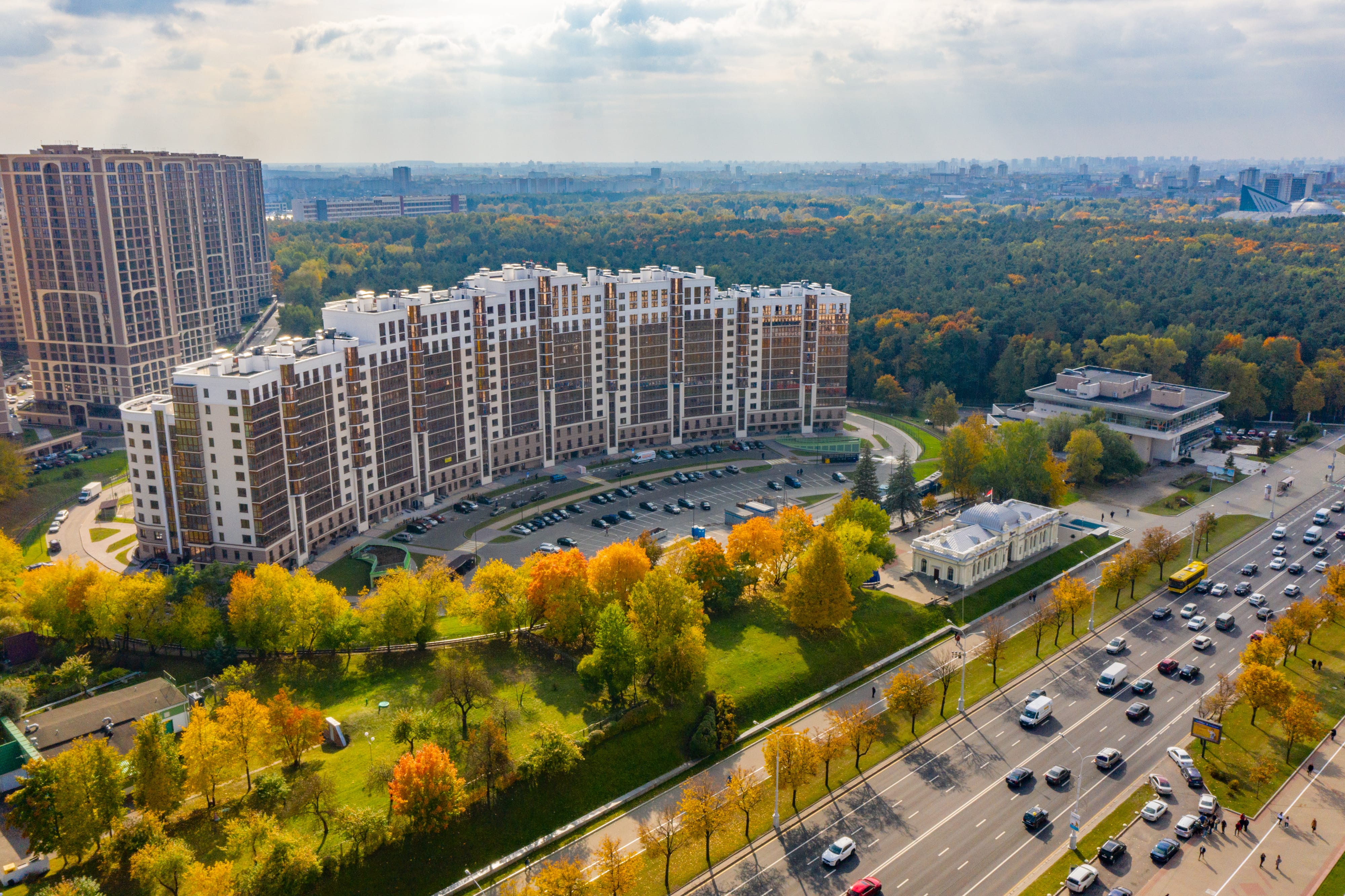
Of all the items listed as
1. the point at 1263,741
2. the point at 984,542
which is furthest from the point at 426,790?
the point at 984,542

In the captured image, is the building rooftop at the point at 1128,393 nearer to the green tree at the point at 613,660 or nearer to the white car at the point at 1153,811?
the white car at the point at 1153,811

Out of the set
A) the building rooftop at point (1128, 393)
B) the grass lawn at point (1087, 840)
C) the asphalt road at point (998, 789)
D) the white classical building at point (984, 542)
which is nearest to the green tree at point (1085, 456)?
the building rooftop at point (1128, 393)

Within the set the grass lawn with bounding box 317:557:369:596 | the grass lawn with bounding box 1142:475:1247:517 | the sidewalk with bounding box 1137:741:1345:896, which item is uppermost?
the grass lawn with bounding box 1142:475:1247:517

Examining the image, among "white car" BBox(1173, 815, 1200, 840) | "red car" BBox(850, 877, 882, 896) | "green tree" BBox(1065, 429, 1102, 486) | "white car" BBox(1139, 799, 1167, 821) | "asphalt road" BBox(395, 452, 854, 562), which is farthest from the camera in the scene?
"green tree" BBox(1065, 429, 1102, 486)

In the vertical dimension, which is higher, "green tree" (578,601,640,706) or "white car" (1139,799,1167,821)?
"green tree" (578,601,640,706)

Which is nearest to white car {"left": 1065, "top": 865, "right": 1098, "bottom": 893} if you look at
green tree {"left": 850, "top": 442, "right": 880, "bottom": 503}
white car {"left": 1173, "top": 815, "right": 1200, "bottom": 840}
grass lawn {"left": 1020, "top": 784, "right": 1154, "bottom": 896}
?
grass lawn {"left": 1020, "top": 784, "right": 1154, "bottom": 896}

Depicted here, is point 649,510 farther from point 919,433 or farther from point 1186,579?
point 1186,579

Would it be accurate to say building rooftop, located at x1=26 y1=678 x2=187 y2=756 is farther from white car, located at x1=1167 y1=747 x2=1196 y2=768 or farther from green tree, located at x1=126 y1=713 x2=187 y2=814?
white car, located at x1=1167 y1=747 x2=1196 y2=768
